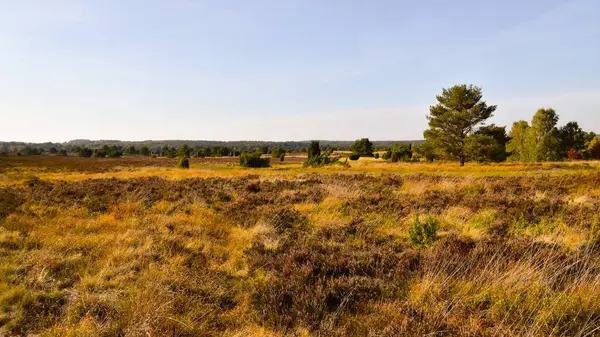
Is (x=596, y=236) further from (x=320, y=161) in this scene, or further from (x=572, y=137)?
(x=572, y=137)

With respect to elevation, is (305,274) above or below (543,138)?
below

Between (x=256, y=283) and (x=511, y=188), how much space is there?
43.8 feet

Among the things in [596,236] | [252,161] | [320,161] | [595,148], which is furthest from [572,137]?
[596,236]

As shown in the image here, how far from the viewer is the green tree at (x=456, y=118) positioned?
1547 inches

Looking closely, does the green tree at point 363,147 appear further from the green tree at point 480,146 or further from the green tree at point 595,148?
the green tree at point 480,146

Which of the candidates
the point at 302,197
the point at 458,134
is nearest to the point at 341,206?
the point at 302,197

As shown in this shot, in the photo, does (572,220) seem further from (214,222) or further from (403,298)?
(214,222)

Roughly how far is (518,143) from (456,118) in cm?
2606

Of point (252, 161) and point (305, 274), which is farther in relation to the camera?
point (252, 161)

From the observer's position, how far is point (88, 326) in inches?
147

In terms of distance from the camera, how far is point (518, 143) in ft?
186

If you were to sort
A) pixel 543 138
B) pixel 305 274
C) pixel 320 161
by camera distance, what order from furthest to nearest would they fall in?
1. pixel 320 161
2. pixel 543 138
3. pixel 305 274

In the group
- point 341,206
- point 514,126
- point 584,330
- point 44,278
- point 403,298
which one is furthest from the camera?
point 514,126

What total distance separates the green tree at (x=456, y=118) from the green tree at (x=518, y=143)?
1950cm
